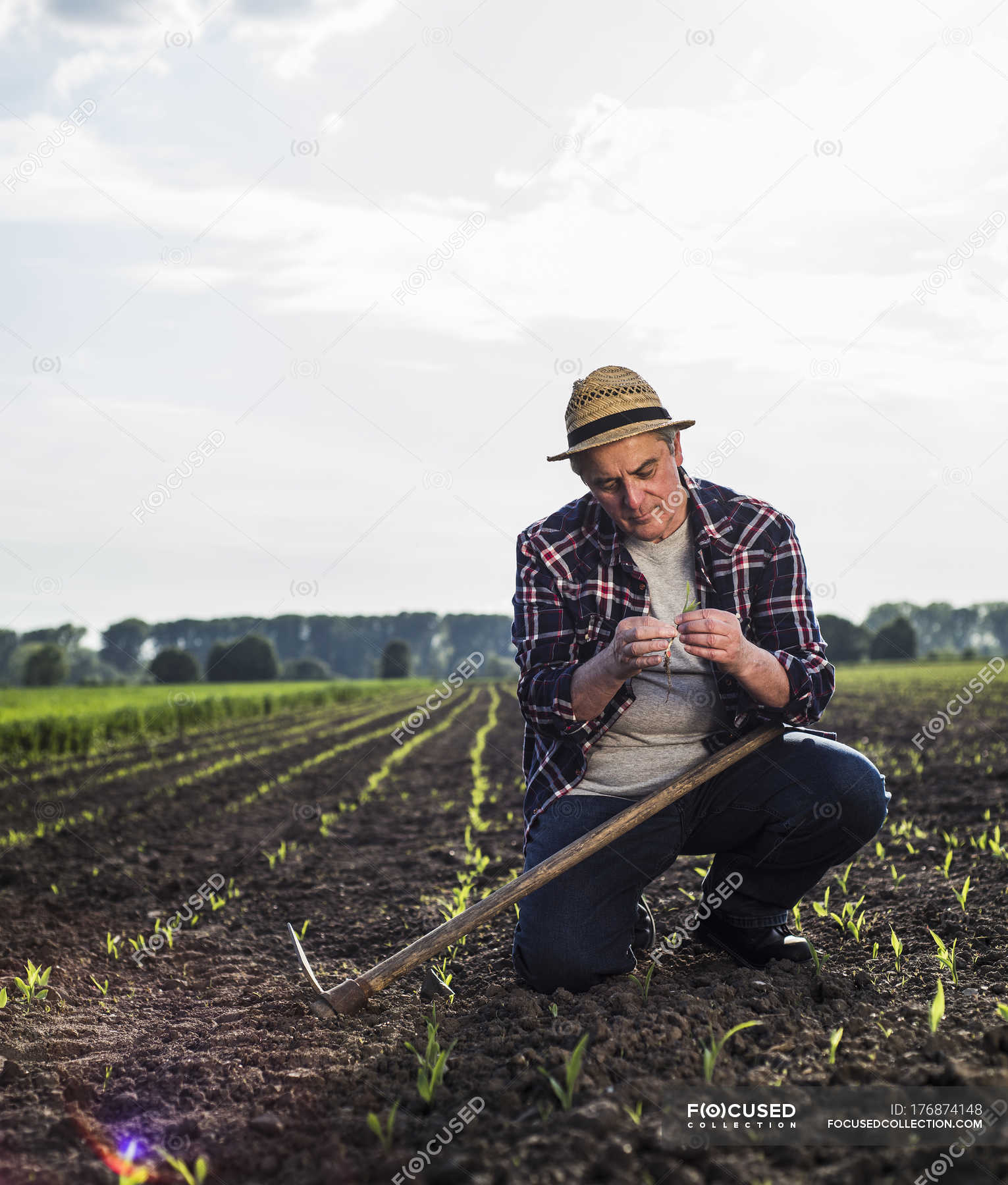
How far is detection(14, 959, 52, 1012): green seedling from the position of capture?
9.77ft

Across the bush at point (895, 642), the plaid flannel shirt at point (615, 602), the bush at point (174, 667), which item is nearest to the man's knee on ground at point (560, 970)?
the plaid flannel shirt at point (615, 602)

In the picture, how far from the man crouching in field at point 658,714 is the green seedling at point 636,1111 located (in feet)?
2.78

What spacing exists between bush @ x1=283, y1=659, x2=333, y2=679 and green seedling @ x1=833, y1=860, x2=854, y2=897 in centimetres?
6875

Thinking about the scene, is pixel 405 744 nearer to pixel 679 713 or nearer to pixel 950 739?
pixel 950 739

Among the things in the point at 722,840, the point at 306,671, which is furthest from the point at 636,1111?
the point at 306,671

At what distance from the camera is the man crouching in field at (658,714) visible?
2668 millimetres

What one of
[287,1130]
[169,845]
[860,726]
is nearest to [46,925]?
[169,845]

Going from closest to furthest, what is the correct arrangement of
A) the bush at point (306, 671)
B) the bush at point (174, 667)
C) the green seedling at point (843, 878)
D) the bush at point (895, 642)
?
the green seedling at point (843, 878), the bush at point (174, 667), the bush at point (895, 642), the bush at point (306, 671)

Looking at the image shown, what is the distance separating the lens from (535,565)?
2.97m

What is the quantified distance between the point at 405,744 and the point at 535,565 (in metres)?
10.5

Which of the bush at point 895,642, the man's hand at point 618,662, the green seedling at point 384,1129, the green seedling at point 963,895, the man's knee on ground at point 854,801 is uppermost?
the bush at point 895,642

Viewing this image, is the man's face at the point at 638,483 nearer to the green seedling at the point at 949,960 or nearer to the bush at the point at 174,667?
the green seedling at the point at 949,960

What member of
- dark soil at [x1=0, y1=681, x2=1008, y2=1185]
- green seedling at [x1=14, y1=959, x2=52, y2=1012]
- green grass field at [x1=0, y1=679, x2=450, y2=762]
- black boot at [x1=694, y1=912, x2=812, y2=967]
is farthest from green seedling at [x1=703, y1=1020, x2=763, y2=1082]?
green grass field at [x1=0, y1=679, x2=450, y2=762]

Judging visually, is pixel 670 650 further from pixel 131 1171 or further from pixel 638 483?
pixel 131 1171
